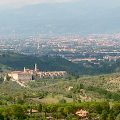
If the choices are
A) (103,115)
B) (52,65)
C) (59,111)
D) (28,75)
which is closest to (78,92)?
(59,111)

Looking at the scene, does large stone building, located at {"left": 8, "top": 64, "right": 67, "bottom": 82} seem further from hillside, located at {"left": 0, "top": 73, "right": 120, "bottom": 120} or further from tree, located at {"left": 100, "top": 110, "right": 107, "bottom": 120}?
tree, located at {"left": 100, "top": 110, "right": 107, "bottom": 120}

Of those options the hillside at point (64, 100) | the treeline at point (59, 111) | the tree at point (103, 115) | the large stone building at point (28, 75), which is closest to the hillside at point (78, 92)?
the hillside at point (64, 100)

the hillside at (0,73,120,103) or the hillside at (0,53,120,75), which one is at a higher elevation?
the hillside at (0,73,120,103)

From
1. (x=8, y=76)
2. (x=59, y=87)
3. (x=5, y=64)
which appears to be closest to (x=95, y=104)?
(x=59, y=87)

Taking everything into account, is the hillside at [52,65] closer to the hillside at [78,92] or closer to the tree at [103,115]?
the hillside at [78,92]

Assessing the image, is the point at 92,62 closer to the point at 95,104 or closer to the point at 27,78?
the point at 27,78

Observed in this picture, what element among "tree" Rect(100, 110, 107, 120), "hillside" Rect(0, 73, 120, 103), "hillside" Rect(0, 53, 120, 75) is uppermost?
"tree" Rect(100, 110, 107, 120)

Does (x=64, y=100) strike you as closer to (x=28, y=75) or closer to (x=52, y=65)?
(x=28, y=75)

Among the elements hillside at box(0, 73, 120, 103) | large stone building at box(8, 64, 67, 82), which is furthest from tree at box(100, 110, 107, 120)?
large stone building at box(8, 64, 67, 82)
